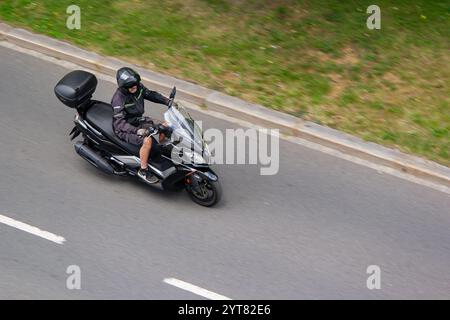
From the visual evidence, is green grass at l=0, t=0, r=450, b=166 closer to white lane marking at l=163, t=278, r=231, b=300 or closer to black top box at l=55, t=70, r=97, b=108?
black top box at l=55, t=70, r=97, b=108

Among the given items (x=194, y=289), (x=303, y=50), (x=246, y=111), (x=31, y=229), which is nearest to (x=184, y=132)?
(x=194, y=289)

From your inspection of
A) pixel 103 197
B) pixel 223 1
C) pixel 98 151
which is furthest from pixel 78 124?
pixel 223 1

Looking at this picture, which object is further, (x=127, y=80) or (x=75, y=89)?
(x=75, y=89)

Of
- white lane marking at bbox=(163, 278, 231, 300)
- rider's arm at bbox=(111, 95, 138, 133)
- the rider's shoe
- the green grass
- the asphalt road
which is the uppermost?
the green grass

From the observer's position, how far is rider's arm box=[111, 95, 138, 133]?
27.8 ft

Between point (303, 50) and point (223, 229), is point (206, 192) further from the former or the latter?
point (303, 50)

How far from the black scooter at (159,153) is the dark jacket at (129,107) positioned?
0.75 ft

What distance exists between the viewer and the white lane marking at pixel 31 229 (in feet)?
27.3

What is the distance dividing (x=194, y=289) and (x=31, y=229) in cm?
215

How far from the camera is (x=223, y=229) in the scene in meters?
8.71

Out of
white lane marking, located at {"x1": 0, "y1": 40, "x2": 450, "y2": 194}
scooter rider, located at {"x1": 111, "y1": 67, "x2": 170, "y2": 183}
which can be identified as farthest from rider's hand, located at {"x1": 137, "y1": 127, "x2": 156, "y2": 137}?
white lane marking, located at {"x1": 0, "y1": 40, "x2": 450, "y2": 194}

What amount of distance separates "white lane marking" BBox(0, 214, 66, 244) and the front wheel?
1.74m

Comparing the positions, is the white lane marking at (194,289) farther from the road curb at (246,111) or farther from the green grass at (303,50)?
the green grass at (303,50)

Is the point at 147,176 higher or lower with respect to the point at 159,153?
lower
